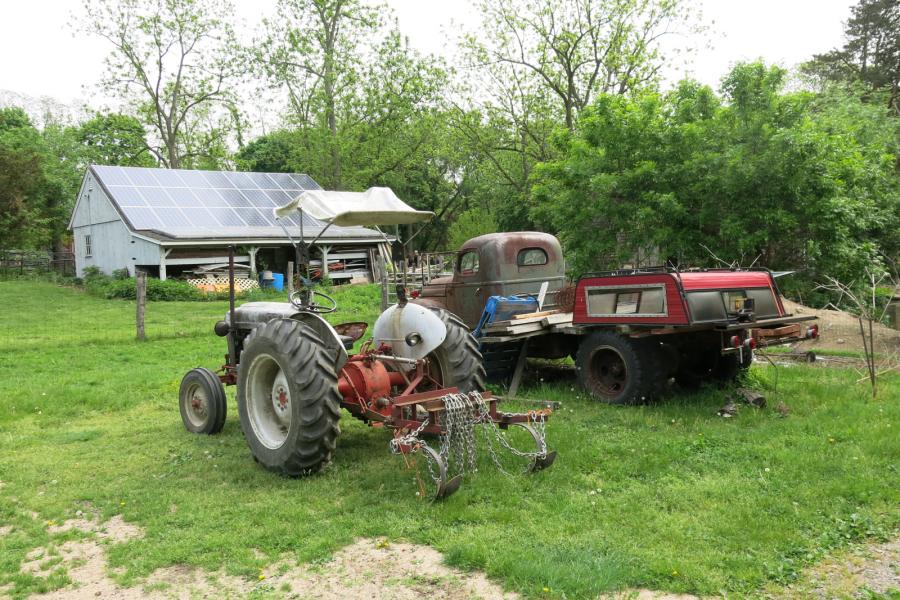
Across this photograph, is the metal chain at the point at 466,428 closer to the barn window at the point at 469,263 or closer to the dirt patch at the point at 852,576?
the dirt patch at the point at 852,576

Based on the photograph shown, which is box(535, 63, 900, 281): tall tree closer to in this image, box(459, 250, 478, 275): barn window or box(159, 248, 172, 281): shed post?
box(459, 250, 478, 275): barn window

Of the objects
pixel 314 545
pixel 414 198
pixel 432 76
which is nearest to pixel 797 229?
pixel 314 545

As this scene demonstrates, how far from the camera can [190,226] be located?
26750mm

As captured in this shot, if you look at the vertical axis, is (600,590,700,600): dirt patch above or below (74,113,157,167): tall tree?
below

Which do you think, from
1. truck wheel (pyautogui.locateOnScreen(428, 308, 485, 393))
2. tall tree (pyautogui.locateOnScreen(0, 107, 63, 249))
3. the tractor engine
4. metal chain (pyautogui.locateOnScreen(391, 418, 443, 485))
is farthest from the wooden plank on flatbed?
tall tree (pyautogui.locateOnScreen(0, 107, 63, 249))

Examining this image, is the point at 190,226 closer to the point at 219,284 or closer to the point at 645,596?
the point at 219,284

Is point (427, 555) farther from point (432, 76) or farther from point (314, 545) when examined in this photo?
point (432, 76)

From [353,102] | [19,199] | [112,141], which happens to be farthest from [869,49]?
[112,141]

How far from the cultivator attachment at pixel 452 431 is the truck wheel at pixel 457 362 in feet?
1.68

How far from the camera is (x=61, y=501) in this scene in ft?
Result: 17.6

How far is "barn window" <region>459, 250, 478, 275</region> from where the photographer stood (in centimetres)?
1023

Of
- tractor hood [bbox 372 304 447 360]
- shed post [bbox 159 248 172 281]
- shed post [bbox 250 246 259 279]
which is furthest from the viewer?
shed post [bbox 250 246 259 279]

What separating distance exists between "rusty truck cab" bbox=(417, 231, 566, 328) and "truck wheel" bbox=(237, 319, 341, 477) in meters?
3.94

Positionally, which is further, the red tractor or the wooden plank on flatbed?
the wooden plank on flatbed
